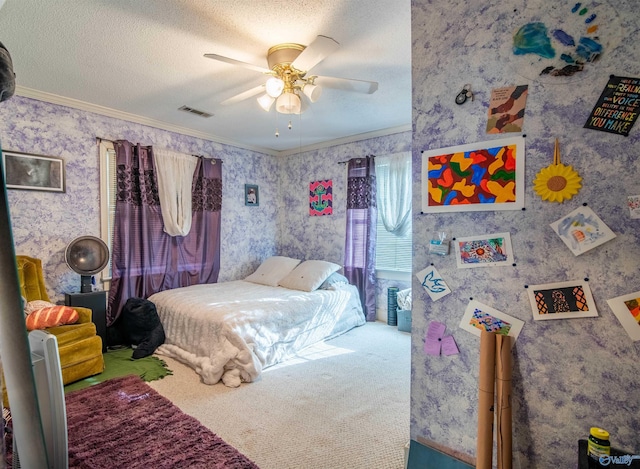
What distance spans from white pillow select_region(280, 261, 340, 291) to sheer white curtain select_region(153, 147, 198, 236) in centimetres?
137

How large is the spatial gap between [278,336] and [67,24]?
2.68 m

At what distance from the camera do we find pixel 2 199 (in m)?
0.40

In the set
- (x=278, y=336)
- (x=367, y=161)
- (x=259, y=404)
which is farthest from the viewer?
(x=367, y=161)

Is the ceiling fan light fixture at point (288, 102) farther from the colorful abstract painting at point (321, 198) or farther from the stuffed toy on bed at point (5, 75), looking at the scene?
the colorful abstract painting at point (321, 198)

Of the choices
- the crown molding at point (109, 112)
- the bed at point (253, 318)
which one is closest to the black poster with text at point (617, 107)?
the bed at point (253, 318)

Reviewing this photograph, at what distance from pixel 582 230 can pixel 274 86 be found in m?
1.81

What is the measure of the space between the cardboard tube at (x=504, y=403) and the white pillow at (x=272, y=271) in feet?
10.6

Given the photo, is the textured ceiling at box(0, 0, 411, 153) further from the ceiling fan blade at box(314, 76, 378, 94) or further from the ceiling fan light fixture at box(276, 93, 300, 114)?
the ceiling fan light fixture at box(276, 93, 300, 114)

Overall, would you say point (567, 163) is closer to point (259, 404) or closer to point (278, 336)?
point (259, 404)

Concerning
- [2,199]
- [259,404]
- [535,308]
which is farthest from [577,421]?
[259,404]

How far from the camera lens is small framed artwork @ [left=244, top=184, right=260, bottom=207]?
15.3ft

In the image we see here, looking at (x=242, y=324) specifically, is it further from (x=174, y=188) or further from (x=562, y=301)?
(x=562, y=301)

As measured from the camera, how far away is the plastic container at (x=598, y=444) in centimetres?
92

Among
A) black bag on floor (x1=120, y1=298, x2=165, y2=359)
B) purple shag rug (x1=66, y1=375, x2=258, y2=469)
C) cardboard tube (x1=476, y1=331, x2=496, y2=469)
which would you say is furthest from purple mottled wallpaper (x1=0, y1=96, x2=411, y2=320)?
cardboard tube (x1=476, y1=331, x2=496, y2=469)
